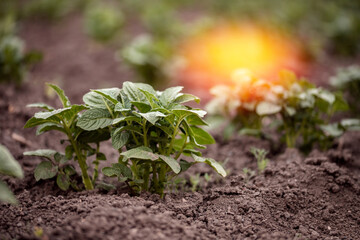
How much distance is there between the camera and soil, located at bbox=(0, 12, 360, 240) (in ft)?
5.72

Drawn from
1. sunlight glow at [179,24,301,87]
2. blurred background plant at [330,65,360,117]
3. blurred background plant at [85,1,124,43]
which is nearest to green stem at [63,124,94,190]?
blurred background plant at [330,65,360,117]

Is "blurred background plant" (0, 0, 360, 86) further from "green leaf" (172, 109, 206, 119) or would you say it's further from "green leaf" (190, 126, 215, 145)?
"green leaf" (172, 109, 206, 119)

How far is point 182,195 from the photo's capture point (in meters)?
2.29

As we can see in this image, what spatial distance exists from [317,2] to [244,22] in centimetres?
286

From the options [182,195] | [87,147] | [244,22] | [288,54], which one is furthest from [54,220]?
[244,22]

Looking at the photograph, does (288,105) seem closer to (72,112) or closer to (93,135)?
(93,135)

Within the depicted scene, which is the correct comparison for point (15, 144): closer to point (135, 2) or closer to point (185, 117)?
point (185, 117)

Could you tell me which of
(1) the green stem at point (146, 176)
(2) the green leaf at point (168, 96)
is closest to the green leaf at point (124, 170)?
(1) the green stem at point (146, 176)

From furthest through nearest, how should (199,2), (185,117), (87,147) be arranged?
1. (199,2)
2. (87,147)
3. (185,117)

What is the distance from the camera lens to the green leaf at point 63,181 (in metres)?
2.22

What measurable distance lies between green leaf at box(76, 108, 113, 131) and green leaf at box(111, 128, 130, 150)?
0.07 meters

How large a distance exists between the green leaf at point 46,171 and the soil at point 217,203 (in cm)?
13

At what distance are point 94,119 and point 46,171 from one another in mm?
514

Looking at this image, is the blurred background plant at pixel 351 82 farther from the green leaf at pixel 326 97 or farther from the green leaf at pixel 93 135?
the green leaf at pixel 93 135
